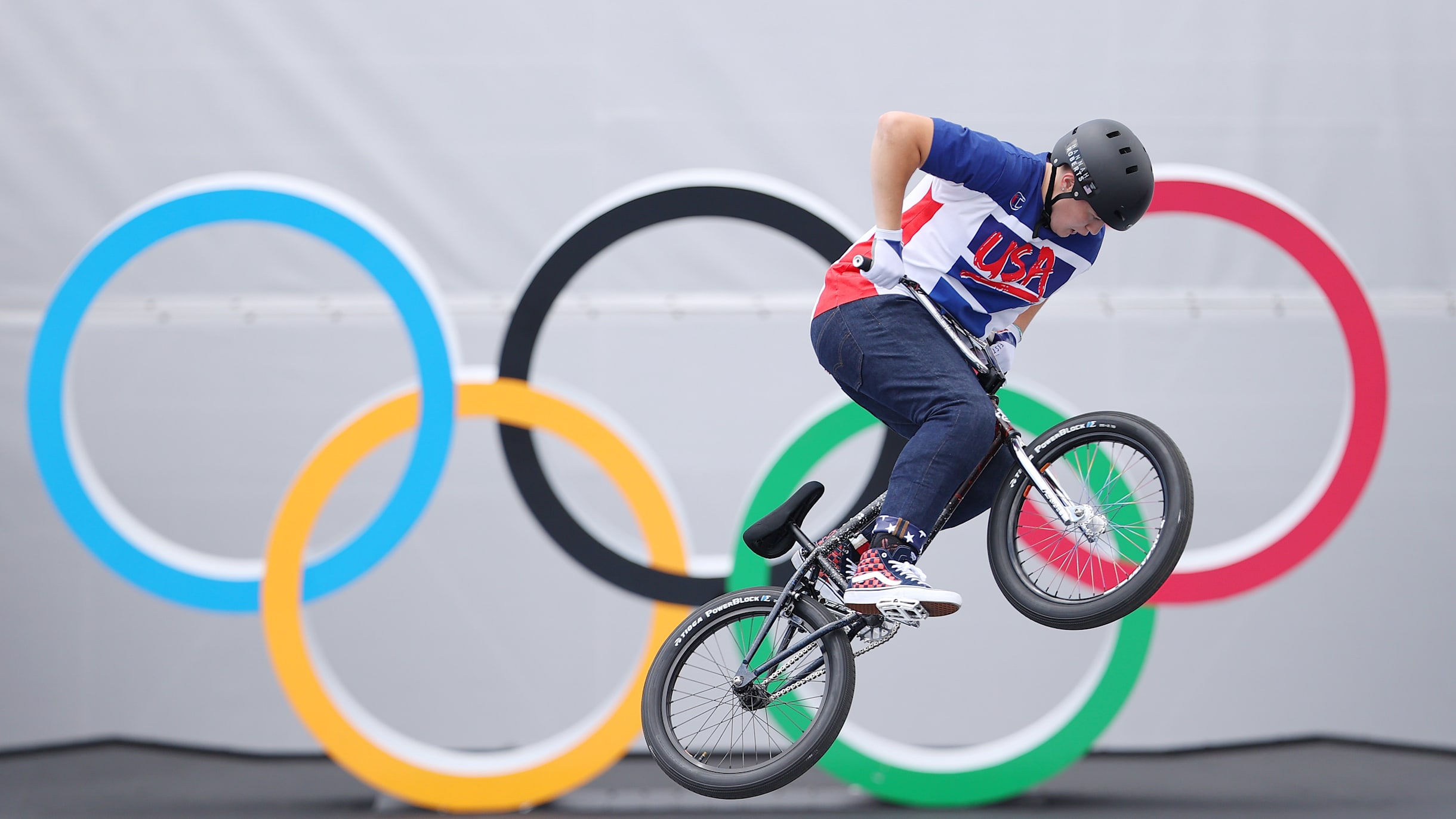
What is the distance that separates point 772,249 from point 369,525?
2.29 metres

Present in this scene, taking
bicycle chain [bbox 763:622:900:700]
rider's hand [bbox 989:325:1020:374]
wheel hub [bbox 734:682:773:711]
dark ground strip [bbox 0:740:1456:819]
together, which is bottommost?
dark ground strip [bbox 0:740:1456:819]

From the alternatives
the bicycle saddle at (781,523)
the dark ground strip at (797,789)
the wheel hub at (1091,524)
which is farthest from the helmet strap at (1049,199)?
the dark ground strip at (797,789)

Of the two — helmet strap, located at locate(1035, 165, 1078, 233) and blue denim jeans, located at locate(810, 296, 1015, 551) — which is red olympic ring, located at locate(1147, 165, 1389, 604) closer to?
helmet strap, located at locate(1035, 165, 1078, 233)

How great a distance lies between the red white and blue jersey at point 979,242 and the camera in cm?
278

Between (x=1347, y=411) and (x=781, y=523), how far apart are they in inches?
147

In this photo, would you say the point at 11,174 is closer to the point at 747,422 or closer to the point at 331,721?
the point at 331,721

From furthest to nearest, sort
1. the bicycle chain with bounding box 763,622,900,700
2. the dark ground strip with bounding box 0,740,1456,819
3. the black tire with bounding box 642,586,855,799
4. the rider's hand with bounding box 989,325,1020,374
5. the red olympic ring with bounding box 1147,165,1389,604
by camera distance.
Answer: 1. the red olympic ring with bounding box 1147,165,1389,604
2. the dark ground strip with bounding box 0,740,1456,819
3. the rider's hand with bounding box 989,325,1020,374
4. the bicycle chain with bounding box 763,622,900,700
5. the black tire with bounding box 642,586,855,799

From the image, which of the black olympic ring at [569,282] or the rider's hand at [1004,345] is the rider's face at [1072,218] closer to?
the rider's hand at [1004,345]

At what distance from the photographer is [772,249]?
535cm

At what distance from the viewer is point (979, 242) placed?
2.88 m

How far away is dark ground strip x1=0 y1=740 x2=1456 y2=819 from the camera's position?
496 centimetres

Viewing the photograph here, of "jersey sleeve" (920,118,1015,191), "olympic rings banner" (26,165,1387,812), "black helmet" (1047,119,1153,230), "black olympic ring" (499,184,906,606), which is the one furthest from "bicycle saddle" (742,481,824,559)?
"black olympic ring" (499,184,906,606)

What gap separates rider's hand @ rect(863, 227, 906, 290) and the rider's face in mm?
420

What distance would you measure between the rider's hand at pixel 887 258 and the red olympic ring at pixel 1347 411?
111 inches
